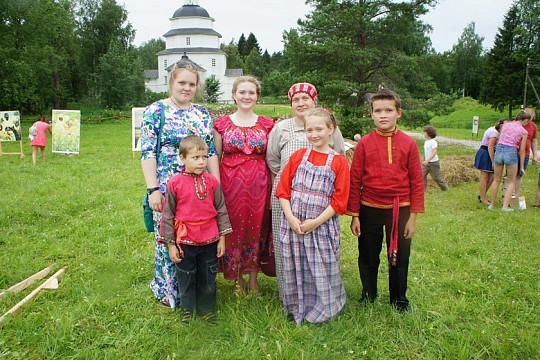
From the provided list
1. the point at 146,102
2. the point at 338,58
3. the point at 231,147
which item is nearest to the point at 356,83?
the point at 338,58

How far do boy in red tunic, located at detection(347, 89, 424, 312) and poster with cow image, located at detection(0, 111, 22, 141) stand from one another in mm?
15986

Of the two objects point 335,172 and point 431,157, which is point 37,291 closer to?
point 335,172

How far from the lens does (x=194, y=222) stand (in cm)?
315

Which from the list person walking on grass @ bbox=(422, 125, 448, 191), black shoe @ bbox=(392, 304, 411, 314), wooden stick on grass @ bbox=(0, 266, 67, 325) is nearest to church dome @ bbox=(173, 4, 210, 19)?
person walking on grass @ bbox=(422, 125, 448, 191)

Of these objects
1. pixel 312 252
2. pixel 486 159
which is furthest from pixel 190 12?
pixel 312 252

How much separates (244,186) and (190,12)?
56420 mm

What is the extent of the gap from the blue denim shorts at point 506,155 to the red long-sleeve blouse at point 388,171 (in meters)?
4.86

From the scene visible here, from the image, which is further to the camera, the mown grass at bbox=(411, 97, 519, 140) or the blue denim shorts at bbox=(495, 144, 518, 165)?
the mown grass at bbox=(411, 97, 519, 140)

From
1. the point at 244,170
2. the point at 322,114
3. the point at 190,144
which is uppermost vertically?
the point at 322,114

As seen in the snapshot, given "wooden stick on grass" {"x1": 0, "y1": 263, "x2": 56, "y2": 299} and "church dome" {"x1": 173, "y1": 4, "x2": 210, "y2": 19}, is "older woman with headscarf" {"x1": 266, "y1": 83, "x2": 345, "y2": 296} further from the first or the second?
"church dome" {"x1": 173, "y1": 4, "x2": 210, "y2": 19}

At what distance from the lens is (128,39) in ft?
164

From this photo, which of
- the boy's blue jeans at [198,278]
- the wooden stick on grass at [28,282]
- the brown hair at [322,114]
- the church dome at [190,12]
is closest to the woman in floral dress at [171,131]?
the boy's blue jeans at [198,278]

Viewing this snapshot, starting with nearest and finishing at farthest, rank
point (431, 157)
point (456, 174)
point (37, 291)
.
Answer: point (37, 291) < point (431, 157) < point (456, 174)

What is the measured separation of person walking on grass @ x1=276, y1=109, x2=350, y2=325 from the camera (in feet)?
10.4
